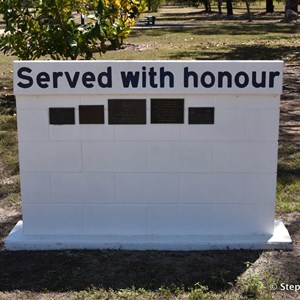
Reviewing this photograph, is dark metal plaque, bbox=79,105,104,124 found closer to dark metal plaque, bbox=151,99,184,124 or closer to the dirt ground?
dark metal plaque, bbox=151,99,184,124

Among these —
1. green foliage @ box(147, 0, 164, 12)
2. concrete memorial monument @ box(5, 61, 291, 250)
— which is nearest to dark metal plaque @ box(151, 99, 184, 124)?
concrete memorial monument @ box(5, 61, 291, 250)

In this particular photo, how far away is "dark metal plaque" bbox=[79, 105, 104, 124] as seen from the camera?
4.75m

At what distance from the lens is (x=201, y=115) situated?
15.5ft

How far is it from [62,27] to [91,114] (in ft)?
16.6

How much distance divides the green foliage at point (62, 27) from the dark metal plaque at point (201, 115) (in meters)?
4.27

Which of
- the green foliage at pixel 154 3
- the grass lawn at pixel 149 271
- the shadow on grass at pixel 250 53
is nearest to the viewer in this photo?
the grass lawn at pixel 149 271

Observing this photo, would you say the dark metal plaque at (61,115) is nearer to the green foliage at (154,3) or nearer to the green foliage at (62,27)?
the green foliage at (62,27)

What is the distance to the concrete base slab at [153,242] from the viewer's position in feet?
15.9

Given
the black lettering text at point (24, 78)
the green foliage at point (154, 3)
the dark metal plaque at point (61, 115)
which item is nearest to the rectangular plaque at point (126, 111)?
the dark metal plaque at point (61, 115)

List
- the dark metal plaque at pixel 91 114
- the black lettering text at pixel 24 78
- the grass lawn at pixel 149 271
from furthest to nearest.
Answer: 1. the dark metal plaque at pixel 91 114
2. the black lettering text at pixel 24 78
3. the grass lawn at pixel 149 271

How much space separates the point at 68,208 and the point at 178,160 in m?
0.94

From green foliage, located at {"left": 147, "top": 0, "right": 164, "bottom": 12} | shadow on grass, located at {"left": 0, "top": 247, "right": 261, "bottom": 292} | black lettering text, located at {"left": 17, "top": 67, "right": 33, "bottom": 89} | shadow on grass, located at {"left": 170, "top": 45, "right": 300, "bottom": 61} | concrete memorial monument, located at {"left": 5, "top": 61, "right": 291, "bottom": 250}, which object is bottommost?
green foliage, located at {"left": 147, "top": 0, "right": 164, "bottom": 12}

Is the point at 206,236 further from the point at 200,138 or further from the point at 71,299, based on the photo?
the point at 71,299

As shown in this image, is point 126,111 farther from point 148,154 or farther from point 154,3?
point 154,3
